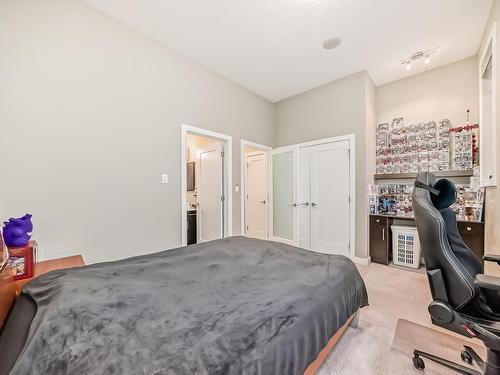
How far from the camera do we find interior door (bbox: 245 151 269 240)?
4676 mm

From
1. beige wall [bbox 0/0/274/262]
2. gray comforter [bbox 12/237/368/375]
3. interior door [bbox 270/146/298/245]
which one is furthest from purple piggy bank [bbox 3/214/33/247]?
interior door [bbox 270/146/298/245]

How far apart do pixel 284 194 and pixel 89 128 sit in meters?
3.32

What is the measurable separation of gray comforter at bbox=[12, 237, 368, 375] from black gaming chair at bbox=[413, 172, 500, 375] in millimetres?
514

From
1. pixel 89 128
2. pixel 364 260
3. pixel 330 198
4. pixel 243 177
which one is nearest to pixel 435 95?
pixel 330 198

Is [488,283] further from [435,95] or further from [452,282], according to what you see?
[435,95]

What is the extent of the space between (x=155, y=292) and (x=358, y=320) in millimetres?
1714

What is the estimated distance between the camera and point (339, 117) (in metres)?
3.68

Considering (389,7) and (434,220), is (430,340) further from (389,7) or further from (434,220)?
(389,7)

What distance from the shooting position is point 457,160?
311 centimetres

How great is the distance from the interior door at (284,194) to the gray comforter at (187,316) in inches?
100

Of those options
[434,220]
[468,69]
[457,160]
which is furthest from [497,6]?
[434,220]

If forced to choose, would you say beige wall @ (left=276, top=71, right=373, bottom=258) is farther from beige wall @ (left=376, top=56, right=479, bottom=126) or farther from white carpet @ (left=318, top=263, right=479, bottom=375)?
white carpet @ (left=318, top=263, right=479, bottom=375)

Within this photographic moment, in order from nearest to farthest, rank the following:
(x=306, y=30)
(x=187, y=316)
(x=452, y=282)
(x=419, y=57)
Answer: (x=187, y=316) < (x=452, y=282) < (x=306, y=30) < (x=419, y=57)

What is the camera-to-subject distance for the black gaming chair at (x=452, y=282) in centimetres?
104
